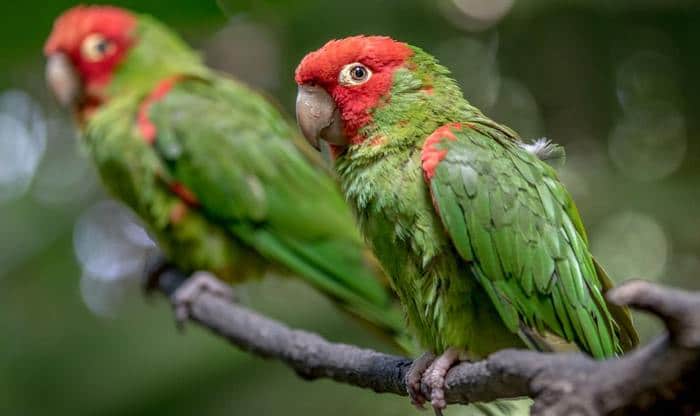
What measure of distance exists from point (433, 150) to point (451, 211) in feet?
0.40

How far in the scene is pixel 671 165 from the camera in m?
3.14

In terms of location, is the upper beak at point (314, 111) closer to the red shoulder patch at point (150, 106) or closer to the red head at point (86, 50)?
the red shoulder patch at point (150, 106)

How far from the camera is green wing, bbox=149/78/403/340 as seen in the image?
297cm

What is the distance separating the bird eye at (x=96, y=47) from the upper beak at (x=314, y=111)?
1.78 meters

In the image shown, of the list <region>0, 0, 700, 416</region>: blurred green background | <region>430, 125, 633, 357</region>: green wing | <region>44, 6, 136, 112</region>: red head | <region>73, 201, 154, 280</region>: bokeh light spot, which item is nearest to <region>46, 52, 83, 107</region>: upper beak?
<region>44, 6, 136, 112</region>: red head

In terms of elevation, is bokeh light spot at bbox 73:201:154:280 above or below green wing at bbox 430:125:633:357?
Answer: below

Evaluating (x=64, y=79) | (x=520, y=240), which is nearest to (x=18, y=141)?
(x=64, y=79)

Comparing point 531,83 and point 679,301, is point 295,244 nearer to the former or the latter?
point 531,83

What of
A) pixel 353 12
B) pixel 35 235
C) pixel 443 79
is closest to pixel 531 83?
pixel 353 12

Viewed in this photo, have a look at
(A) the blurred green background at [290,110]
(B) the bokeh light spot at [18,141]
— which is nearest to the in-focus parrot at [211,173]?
(A) the blurred green background at [290,110]

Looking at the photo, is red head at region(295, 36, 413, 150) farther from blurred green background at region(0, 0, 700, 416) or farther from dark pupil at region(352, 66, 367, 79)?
blurred green background at region(0, 0, 700, 416)

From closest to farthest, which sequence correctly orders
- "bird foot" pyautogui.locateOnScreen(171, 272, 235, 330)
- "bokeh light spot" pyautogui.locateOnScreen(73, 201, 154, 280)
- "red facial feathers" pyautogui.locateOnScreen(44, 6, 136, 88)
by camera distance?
"bird foot" pyautogui.locateOnScreen(171, 272, 235, 330) → "red facial feathers" pyautogui.locateOnScreen(44, 6, 136, 88) → "bokeh light spot" pyautogui.locateOnScreen(73, 201, 154, 280)

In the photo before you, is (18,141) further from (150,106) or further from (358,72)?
(358,72)

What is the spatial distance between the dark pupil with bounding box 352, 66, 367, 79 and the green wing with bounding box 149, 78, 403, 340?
1307 millimetres
